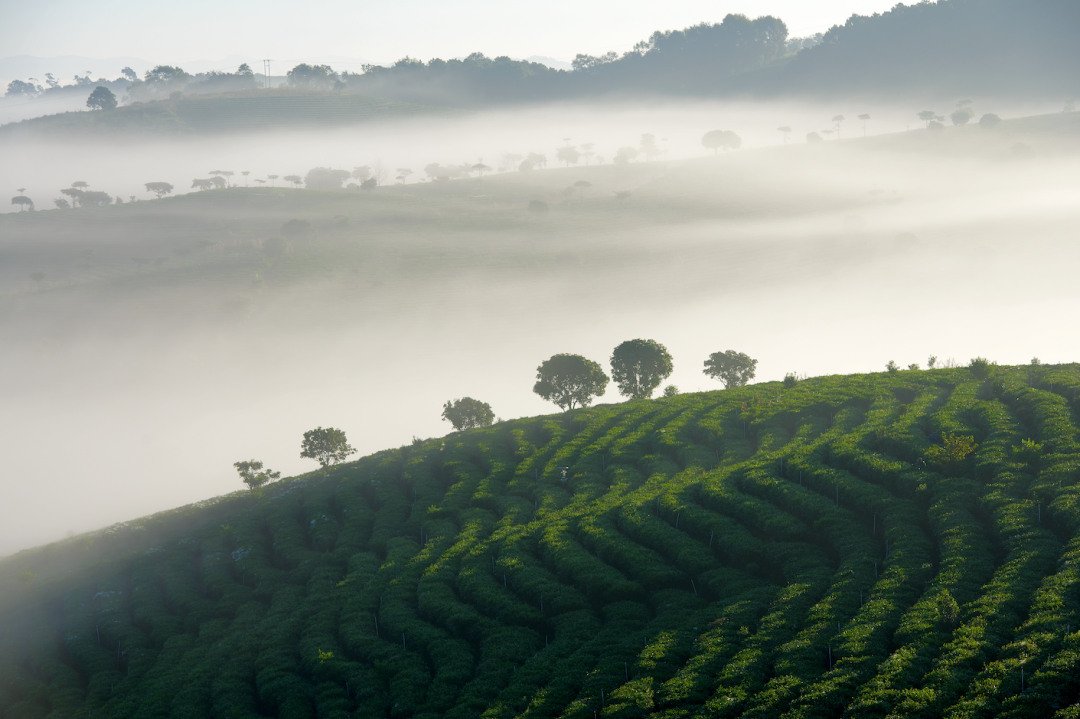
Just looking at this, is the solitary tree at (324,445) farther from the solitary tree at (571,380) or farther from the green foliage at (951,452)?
the green foliage at (951,452)

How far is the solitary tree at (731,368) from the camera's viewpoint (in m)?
131

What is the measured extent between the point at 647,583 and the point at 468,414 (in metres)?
72.9

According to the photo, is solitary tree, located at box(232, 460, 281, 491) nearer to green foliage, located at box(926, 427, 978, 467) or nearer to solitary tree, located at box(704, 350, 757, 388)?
solitary tree, located at box(704, 350, 757, 388)

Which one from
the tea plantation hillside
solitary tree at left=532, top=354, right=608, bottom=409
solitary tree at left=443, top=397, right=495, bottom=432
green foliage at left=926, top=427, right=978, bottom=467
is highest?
solitary tree at left=532, top=354, right=608, bottom=409

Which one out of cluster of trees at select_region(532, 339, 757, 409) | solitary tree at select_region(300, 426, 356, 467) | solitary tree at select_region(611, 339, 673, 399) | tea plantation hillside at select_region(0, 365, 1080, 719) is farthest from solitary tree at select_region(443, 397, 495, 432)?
tea plantation hillside at select_region(0, 365, 1080, 719)

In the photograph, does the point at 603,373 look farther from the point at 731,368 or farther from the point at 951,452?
the point at 951,452

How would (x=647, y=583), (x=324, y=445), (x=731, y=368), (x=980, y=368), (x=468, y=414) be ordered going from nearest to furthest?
Result: (x=647, y=583)
(x=980, y=368)
(x=324, y=445)
(x=468, y=414)
(x=731, y=368)

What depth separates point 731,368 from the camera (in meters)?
131

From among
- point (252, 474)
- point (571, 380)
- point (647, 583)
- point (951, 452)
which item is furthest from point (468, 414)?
point (951, 452)

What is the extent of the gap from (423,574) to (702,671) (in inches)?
1127

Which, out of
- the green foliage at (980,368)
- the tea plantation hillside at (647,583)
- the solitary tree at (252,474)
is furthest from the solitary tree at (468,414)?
the green foliage at (980,368)

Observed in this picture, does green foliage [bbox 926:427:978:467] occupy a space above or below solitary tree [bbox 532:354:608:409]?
below

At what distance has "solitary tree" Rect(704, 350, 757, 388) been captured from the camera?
13075cm

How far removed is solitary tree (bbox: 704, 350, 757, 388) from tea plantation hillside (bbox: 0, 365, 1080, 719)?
42757 millimetres
